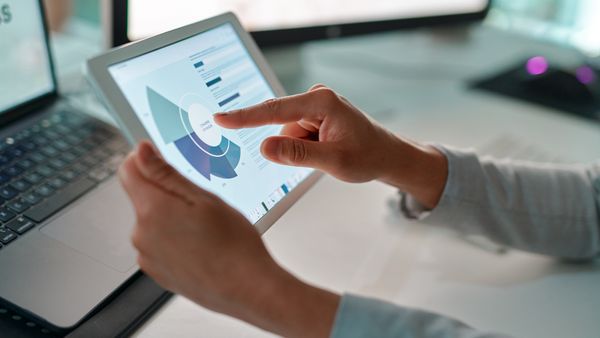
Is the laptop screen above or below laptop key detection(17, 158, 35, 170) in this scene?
above

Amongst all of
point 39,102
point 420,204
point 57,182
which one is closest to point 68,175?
point 57,182

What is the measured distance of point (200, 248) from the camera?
13.0 inches

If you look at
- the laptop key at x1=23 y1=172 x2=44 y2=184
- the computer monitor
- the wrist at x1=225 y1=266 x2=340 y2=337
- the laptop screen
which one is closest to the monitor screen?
the computer monitor

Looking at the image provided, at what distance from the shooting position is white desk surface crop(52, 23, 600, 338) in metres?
0.50

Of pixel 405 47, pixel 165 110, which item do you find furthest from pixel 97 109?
pixel 405 47

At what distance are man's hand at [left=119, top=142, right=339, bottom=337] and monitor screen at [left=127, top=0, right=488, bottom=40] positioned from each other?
264 millimetres

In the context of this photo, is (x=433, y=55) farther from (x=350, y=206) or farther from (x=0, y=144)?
(x=0, y=144)

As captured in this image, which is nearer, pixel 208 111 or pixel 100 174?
pixel 208 111

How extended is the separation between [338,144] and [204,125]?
11 cm

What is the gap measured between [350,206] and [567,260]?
9.5 inches

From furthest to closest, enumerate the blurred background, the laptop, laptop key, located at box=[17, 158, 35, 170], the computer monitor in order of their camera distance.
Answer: the blurred background, the computer monitor, laptop key, located at box=[17, 158, 35, 170], the laptop

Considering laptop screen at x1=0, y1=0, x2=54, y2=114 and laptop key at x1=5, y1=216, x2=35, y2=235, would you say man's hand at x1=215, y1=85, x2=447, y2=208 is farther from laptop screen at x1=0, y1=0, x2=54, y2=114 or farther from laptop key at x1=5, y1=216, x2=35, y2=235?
laptop screen at x1=0, y1=0, x2=54, y2=114

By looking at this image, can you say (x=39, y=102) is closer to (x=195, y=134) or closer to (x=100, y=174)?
(x=100, y=174)

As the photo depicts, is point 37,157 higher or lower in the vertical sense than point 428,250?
higher
